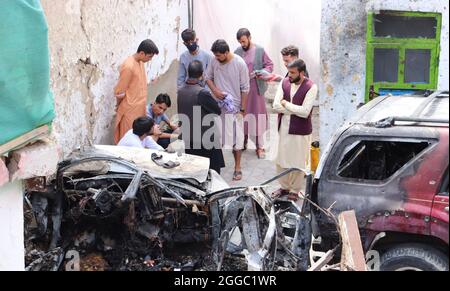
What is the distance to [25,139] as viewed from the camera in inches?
163

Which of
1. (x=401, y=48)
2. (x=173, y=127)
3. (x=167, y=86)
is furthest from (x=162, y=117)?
(x=167, y=86)

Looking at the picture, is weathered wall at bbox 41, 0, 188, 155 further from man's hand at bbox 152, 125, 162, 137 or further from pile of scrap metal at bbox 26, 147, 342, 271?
pile of scrap metal at bbox 26, 147, 342, 271

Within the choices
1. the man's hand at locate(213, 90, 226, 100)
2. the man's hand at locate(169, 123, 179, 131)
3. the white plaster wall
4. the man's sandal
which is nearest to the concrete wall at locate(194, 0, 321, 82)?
the man's sandal

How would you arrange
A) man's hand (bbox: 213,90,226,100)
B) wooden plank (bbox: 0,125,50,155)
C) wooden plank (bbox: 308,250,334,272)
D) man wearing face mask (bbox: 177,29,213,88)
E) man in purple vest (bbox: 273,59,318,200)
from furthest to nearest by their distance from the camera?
man wearing face mask (bbox: 177,29,213,88)
man's hand (bbox: 213,90,226,100)
man in purple vest (bbox: 273,59,318,200)
wooden plank (bbox: 308,250,334,272)
wooden plank (bbox: 0,125,50,155)

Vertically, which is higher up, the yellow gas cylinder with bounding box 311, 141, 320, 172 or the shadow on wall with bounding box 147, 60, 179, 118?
the shadow on wall with bounding box 147, 60, 179, 118

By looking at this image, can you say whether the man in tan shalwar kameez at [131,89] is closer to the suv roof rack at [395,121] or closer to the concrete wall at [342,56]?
the concrete wall at [342,56]

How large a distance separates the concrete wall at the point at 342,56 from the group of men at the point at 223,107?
1.03ft

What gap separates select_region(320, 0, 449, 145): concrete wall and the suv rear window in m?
2.32

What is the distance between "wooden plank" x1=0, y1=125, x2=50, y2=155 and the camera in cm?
406

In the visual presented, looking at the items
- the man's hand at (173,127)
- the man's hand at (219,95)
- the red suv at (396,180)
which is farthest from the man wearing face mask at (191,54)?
the red suv at (396,180)

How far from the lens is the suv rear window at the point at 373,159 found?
507 centimetres
